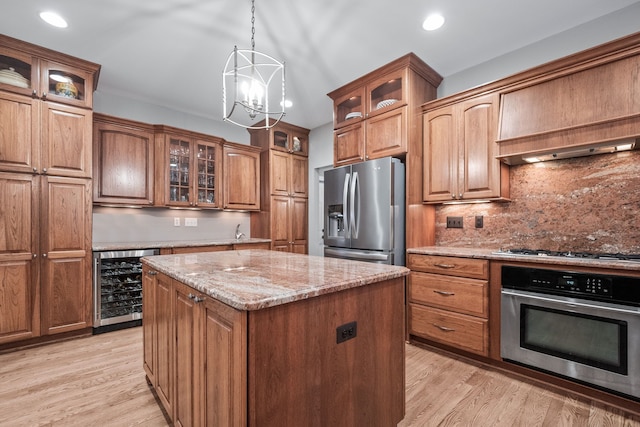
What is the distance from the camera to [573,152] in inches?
88.5

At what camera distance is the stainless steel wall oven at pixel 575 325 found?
1768 mm

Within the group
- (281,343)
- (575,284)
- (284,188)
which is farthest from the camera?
(284,188)

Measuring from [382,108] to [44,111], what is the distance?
3.20 metres

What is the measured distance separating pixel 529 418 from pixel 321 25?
3029 mm

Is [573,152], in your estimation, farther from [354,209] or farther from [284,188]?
[284,188]

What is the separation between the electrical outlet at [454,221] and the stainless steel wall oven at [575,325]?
867mm

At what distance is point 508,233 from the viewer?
2734mm

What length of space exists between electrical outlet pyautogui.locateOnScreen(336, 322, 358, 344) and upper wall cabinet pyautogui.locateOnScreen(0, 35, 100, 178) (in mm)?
3071

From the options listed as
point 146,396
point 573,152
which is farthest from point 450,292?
point 146,396

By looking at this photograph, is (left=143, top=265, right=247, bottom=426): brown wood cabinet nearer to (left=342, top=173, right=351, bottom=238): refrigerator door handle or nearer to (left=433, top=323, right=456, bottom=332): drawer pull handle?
(left=342, top=173, right=351, bottom=238): refrigerator door handle

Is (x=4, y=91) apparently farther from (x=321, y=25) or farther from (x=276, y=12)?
(x=321, y=25)

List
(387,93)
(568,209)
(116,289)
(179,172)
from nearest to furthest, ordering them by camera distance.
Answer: (568,209) → (116,289) → (387,93) → (179,172)

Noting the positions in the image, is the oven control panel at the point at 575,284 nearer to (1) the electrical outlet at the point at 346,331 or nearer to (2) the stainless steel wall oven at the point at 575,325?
(2) the stainless steel wall oven at the point at 575,325

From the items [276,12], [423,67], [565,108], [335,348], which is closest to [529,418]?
[335,348]
